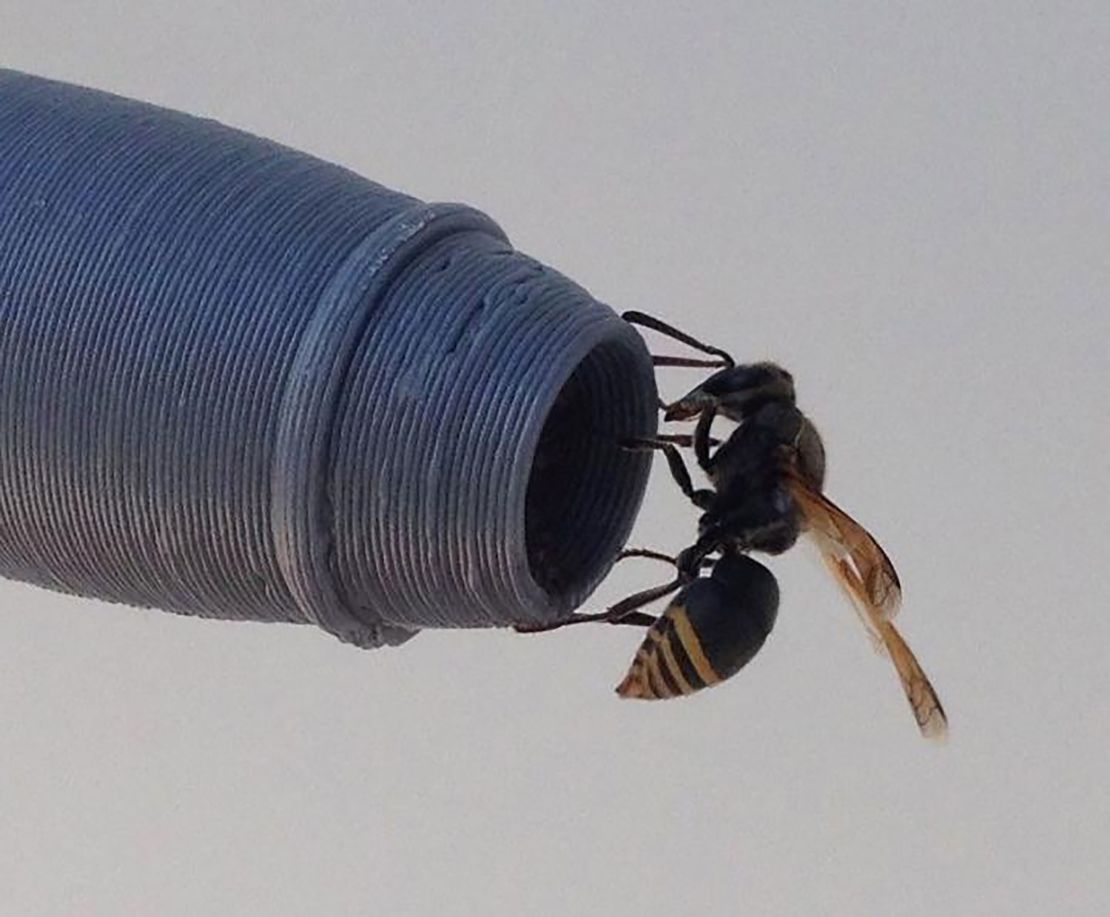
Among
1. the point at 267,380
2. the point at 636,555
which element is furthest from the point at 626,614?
the point at 267,380

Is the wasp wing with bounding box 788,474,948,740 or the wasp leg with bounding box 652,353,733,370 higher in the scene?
the wasp leg with bounding box 652,353,733,370

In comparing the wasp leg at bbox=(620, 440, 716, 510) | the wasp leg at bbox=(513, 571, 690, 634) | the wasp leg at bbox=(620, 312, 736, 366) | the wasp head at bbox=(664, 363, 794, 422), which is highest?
the wasp leg at bbox=(620, 312, 736, 366)

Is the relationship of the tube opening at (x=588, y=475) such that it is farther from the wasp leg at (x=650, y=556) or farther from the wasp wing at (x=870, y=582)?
the wasp wing at (x=870, y=582)

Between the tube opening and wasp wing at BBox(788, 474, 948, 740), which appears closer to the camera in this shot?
the tube opening

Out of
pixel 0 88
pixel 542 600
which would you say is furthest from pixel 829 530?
pixel 0 88

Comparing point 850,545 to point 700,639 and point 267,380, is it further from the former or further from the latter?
point 267,380

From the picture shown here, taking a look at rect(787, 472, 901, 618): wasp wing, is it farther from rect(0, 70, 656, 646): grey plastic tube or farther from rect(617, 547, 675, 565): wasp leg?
rect(0, 70, 656, 646): grey plastic tube

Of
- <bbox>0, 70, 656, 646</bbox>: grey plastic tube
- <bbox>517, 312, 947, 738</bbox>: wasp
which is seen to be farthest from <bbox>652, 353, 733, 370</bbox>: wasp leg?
<bbox>0, 70, 656, 646</bbox>: grey plastic tube
